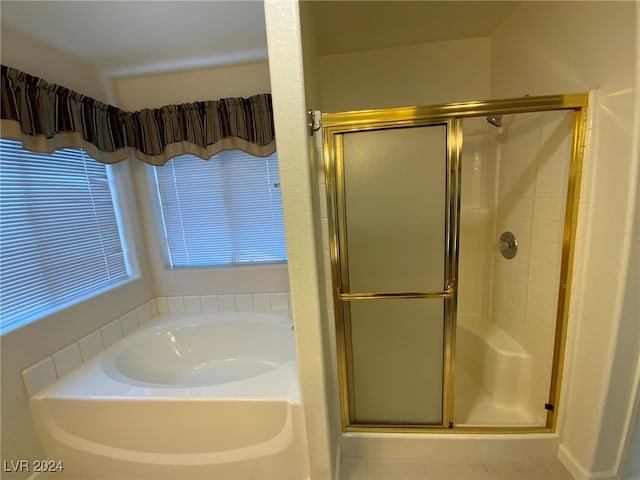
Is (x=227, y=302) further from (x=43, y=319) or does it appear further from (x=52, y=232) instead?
(x=52, y=232)

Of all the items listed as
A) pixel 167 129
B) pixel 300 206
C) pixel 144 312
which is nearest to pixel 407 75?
pixel 300 206

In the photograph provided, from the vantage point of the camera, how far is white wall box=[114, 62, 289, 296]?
1919 millimetres

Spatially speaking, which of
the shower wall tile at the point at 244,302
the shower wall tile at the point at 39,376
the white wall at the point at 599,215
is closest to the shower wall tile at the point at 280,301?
the shower wall tile at the point at 244,302

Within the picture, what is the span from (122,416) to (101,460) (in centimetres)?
28

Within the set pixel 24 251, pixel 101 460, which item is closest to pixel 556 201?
pixel 101 460

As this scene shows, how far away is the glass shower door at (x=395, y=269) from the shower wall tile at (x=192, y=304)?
135 centimetres

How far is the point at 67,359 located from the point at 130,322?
1.46 ft

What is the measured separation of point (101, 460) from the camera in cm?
134

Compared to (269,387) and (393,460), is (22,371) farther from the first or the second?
(393,460)

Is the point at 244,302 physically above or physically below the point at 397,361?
above

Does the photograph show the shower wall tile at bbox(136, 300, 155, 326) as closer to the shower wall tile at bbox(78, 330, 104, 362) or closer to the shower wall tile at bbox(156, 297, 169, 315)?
the shower wall tile at bbox(156, 297, 169, 315)

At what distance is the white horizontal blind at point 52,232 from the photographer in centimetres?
135

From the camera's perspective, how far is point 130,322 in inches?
76.7

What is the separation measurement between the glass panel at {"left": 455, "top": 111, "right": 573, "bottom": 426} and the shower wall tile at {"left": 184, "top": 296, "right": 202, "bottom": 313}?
1925mm
